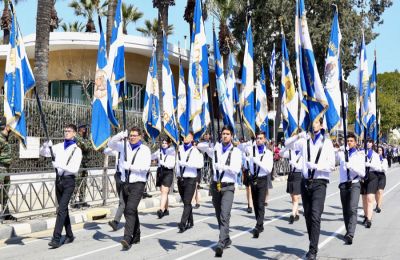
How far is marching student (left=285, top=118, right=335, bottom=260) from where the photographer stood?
825cm

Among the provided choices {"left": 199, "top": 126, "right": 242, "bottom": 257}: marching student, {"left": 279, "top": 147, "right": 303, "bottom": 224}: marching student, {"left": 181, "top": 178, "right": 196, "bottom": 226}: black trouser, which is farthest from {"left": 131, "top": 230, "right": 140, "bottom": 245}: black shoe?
{"left": 279, "top": 147, "right": 303, "bottom": 224}: marching student

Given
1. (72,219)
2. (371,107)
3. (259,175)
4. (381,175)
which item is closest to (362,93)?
(371,107)

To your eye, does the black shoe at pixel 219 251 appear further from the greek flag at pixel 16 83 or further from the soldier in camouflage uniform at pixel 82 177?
the soldier in camouflage uniform at pixel 82 177

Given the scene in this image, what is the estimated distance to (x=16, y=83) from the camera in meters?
9.51

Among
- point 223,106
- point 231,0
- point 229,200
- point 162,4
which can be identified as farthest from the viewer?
point 231,0

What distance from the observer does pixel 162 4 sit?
2389cm

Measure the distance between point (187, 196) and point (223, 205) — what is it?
2052mm

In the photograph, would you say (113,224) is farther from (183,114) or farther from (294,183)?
(294,183)

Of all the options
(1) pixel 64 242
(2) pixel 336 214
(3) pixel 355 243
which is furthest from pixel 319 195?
(2) pixel 336 214

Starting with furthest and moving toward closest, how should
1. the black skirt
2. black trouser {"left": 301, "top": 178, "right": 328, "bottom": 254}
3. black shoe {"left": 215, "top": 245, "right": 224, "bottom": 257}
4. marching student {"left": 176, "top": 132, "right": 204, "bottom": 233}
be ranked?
the black skirt < marching student {"left": 176, "top": 132, "right": 204, "bottom": 233} < black shoe {"left": 215, "top": 245, "right": 224, "bottom": 257} < black trouser {"left": 301, "top": 178, "right": 328, "bottom": 254}

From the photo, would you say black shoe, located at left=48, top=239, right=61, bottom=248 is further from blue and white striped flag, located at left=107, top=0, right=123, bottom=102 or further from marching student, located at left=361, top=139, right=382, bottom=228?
marching student, located at left=361, top=139, right=382, bottom=228

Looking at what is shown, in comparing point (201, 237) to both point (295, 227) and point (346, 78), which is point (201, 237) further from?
point (346, 78)

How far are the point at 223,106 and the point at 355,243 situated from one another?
3.47 meters

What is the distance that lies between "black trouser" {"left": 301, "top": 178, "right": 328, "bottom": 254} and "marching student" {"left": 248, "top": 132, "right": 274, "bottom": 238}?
1995mm
